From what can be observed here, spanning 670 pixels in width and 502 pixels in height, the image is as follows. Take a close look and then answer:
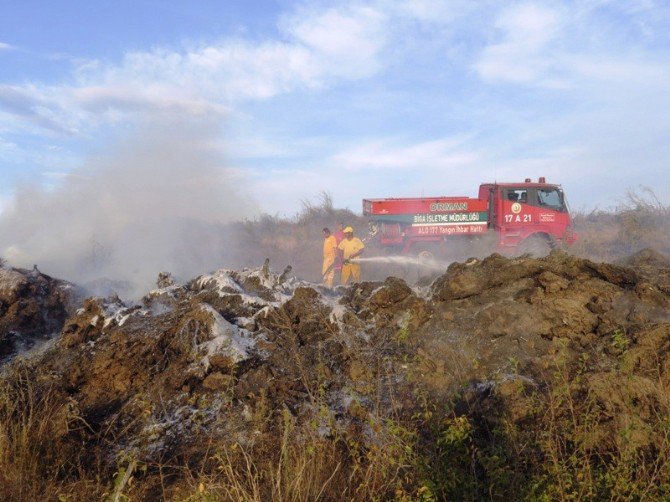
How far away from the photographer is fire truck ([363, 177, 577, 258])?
15969 millimetres

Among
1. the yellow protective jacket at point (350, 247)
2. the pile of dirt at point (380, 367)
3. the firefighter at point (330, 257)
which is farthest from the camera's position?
the firefighter at point (330, 257)

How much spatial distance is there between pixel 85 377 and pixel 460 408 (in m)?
4.09

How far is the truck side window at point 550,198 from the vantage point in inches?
634

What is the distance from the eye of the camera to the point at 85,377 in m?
6.13

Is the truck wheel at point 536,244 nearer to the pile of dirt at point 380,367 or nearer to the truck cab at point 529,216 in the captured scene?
the truck cab at point 529,216

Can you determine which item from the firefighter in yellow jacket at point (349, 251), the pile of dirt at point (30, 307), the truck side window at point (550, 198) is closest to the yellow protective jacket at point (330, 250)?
the firefighter in yellow jacket at point (349, 251)

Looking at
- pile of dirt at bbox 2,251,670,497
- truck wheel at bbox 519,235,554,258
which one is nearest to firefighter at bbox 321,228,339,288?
A: pile of dirt at bbox 2,251,670,497

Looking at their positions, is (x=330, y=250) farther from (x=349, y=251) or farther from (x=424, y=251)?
(x=424, y=251)

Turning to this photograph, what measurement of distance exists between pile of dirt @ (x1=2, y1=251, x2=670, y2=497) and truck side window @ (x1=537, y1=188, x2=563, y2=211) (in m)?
8.42

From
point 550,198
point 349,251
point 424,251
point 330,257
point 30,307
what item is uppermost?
point 550,198

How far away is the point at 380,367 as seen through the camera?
19.6ft

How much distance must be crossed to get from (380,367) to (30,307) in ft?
20.0

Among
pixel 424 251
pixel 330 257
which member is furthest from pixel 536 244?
pixel 330 257

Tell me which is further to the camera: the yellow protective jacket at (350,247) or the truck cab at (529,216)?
the truck cab at (529,216)
